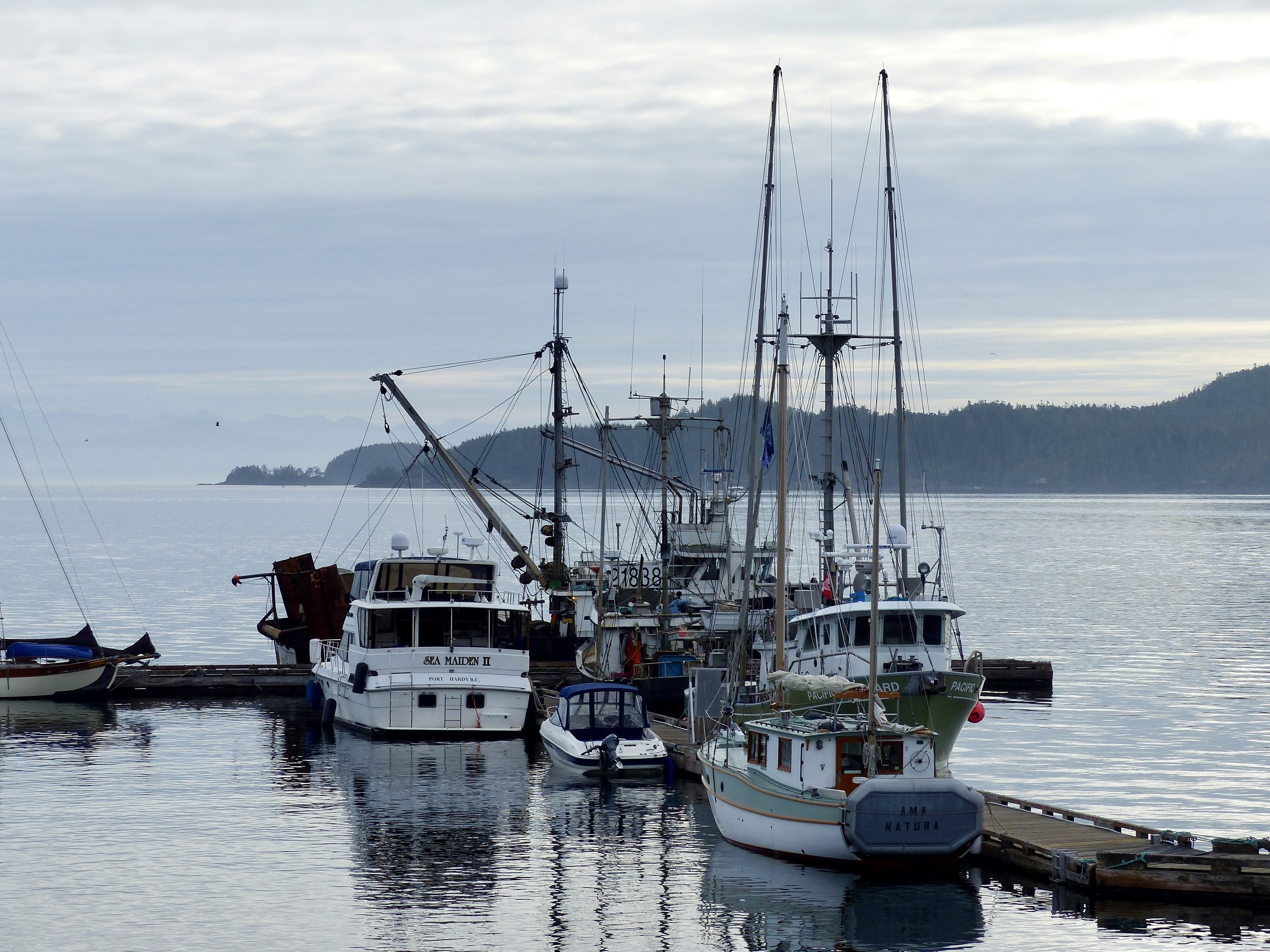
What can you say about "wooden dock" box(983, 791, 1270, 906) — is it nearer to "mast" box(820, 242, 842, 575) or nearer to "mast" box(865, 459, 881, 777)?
"mast" box(865, 459, 881, 777)

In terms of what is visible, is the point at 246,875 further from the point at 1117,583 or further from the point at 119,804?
the point at 1117,583

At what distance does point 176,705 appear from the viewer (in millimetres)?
59438

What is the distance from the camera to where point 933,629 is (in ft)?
139

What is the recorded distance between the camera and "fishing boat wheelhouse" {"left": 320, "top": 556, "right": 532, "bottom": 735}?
49031 mm

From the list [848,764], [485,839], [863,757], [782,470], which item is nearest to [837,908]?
[848,764]

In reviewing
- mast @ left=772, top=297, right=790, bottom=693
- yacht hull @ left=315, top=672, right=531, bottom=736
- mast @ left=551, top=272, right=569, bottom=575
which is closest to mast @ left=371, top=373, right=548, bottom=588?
mast @ left=551, top=272, right=569, bottom=575

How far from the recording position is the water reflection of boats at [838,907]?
2823 cm

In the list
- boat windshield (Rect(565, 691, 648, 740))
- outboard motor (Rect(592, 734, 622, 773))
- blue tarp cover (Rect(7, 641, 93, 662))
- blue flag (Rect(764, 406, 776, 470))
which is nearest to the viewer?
outboard motor (Rect(592, 734, 622, 773))

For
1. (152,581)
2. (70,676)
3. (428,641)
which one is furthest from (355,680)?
(152,581)

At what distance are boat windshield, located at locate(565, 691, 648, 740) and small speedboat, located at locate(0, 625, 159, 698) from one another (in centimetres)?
2392

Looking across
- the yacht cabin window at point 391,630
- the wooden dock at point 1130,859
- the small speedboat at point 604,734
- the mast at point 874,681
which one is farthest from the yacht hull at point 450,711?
the wooden dock at point 1130,859

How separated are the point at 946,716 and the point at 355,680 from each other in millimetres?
20762

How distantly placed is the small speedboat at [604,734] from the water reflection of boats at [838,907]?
9.26 metres

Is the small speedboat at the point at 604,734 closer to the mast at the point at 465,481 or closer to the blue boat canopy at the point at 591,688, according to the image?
the blue boat canopy at the point at 591,688
